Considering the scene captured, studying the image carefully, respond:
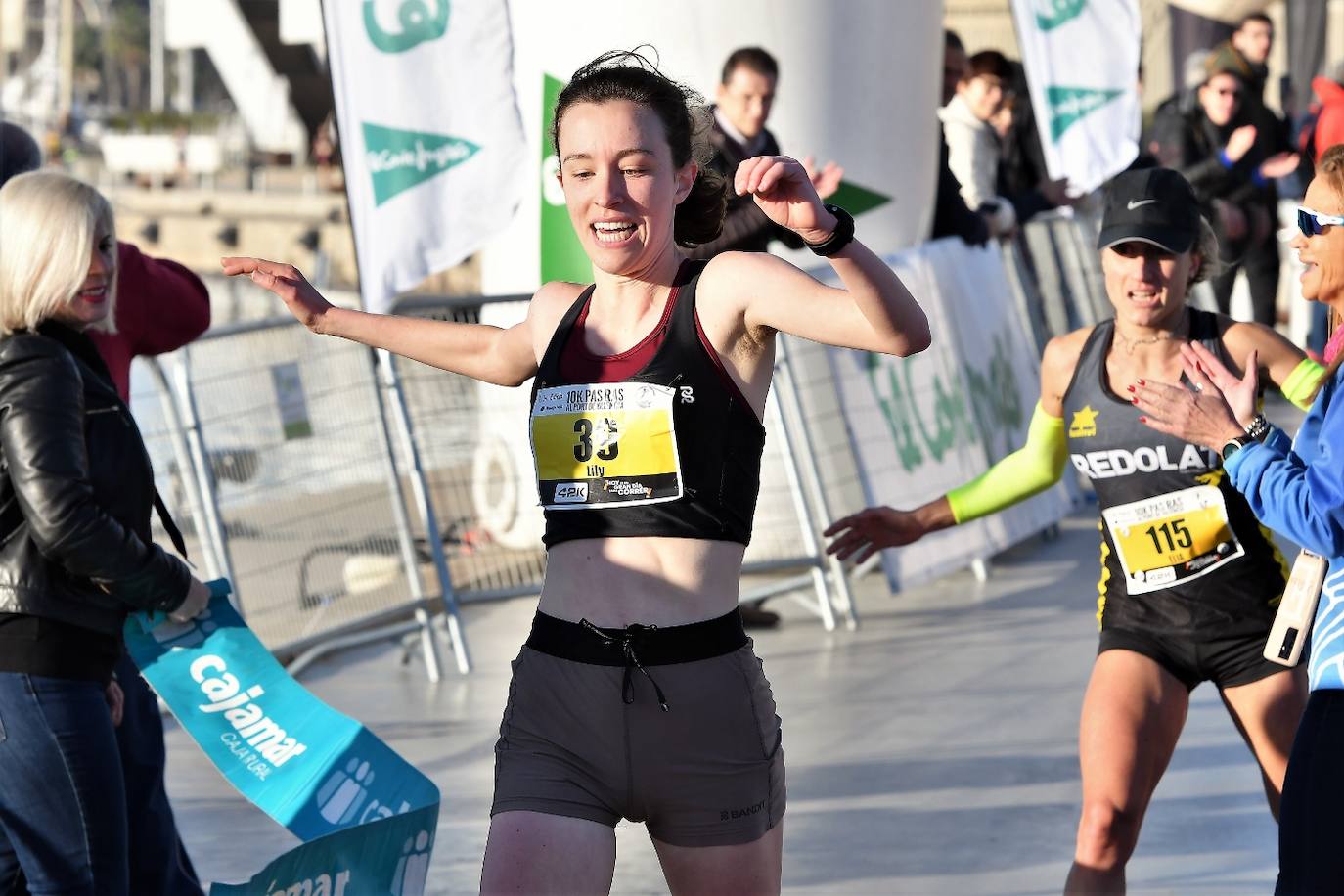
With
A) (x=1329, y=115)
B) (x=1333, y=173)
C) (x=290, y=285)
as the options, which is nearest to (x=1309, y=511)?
(x=1333, y=173)

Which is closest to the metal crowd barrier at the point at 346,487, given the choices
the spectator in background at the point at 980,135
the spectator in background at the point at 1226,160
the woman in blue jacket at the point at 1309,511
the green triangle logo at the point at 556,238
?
the green triangle logo at the point at 556,238

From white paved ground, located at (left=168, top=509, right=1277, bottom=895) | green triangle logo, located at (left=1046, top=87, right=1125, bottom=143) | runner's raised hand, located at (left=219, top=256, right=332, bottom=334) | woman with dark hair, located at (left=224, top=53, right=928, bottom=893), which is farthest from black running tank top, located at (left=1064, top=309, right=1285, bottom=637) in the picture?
green triangle logo, located at (left=1046, top=87, right=1125, bottom=143)

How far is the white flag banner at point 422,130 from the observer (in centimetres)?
675

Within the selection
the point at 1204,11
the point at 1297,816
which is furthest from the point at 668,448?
the point at 1204,11

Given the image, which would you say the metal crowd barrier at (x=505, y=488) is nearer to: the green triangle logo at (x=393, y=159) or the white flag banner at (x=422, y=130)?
the white flag banner at (x=422, y=130)

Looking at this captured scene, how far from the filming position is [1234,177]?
12836 millimetres

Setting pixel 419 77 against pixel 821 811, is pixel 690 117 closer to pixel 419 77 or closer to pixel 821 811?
pixel 821 811

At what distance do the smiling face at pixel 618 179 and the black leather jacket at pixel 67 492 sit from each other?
112 cm

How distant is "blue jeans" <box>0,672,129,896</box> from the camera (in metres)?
3.57

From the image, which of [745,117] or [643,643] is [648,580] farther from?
[745,117]

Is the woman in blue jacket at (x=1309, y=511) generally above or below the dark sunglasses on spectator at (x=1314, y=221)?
below

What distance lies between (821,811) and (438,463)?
305 cm

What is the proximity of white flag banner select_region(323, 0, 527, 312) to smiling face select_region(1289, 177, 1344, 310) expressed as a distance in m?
3.82

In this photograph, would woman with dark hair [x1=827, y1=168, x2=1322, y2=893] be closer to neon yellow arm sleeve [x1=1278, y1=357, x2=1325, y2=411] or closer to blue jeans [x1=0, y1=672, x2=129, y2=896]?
neon yellow arm sleeve [x1=1278, y1=357, x2=1325, y2=411]
